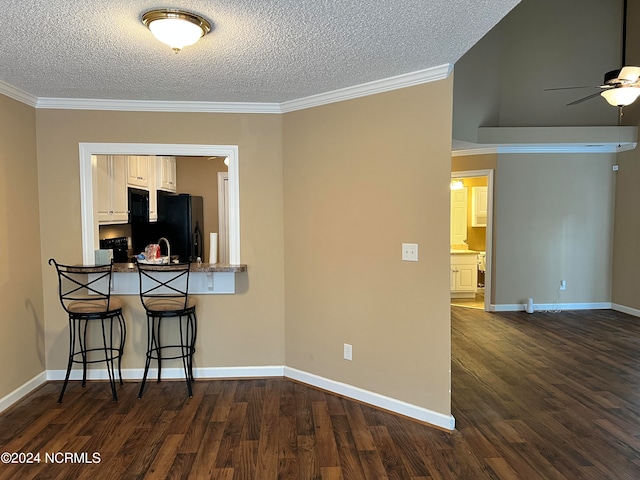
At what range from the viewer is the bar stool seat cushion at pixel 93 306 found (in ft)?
10.1

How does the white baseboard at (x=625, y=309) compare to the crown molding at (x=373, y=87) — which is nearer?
the crown molding at (x=373, y=87)

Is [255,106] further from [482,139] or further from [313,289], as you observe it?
[482,139]

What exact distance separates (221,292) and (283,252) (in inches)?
25.8

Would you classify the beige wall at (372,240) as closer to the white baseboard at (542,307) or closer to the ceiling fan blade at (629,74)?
the ceiling fan blade at (629,74)

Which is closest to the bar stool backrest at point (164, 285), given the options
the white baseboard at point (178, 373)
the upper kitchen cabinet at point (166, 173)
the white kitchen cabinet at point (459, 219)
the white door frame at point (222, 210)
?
the white baseboard at point (178, 373)

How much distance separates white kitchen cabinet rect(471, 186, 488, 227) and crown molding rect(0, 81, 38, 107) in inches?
291

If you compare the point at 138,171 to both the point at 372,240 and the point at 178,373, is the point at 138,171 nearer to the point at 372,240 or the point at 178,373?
the point at 178,373

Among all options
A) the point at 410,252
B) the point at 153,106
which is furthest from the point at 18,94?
the point at 410,252

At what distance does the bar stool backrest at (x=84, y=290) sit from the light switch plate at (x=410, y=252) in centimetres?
220

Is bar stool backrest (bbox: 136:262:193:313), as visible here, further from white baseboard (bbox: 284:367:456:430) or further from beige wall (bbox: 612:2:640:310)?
beige wall (bbox: 612:2:640:310)

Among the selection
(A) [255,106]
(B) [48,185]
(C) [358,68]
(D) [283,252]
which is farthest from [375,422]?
(B) [48,185]

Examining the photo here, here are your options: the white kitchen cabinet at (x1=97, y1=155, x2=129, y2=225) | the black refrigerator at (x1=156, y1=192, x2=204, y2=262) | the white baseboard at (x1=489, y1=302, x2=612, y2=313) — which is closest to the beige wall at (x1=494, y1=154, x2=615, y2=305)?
the white baseboard at (x1=489, y1=302, x2=612, y2=313)

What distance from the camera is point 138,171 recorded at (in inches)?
190

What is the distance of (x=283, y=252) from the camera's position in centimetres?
358
